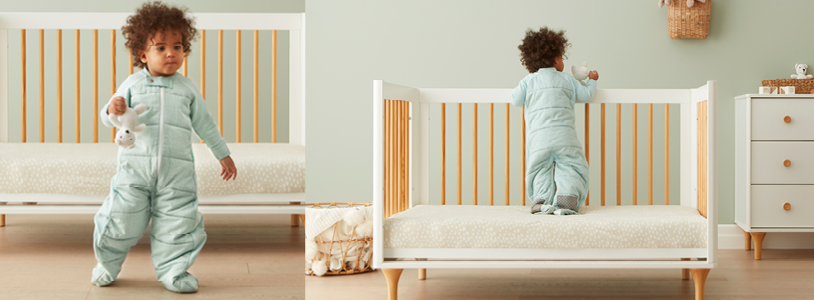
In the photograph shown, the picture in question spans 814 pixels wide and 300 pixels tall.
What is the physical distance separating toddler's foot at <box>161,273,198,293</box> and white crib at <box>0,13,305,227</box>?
10 cm

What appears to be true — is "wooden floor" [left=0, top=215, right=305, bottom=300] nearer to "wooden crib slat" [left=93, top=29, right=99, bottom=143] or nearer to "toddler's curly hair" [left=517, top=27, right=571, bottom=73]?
"wooden crib slat" [left=93, top=29, right=99, bottom=143]

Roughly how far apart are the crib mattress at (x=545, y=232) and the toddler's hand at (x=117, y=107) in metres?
0.81

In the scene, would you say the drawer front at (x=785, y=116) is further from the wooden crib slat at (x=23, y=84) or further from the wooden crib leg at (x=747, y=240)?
the wooden crib slat at (x=23, y=84)

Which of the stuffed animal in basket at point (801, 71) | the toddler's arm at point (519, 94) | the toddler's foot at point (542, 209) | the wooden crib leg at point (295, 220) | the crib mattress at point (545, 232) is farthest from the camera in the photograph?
the stuffed animal in basket at point (801, 71)

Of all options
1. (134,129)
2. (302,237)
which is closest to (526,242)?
(302,237)

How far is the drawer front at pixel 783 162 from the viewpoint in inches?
88.5

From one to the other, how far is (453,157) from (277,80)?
65.3 inches

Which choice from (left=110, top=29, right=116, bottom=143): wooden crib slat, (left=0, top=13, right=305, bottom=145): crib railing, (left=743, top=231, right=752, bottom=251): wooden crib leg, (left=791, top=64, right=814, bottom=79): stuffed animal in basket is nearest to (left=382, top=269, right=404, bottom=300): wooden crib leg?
(left=0, top=13, right=305, bottom=145): crib railing

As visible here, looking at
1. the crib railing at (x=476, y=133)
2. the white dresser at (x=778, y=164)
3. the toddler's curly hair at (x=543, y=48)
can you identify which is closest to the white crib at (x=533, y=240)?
the crib railing at (x=476, y=133)

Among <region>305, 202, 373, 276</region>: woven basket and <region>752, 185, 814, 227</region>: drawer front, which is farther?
<region>752, 185, 814, 227</region>: drawer front

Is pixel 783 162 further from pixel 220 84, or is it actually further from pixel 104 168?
pixel 104 168

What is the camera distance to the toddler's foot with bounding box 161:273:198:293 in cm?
85

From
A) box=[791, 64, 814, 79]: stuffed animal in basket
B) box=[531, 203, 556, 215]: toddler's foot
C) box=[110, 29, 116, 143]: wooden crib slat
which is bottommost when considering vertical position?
box=[531, 203, 556, 215]: toddler's foot

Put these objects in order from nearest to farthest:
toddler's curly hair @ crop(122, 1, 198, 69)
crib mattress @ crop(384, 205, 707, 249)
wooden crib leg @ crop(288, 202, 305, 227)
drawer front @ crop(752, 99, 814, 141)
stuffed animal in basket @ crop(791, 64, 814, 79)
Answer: toddler's curly hair @ crop(122, 1, 198, 69) < wooden crib leg @ crop(288, 202, 305, 227) < crib mattress @ crop(384, 205, 707, 249) < drawer front @ crop(752, 99, 814, 141) < stuffed animal in basket @ crop(791, 64, 814, 79)
